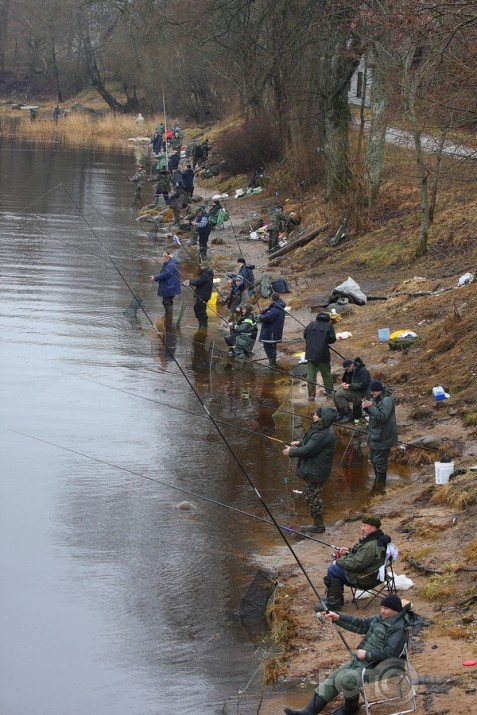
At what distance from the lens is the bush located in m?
40.2

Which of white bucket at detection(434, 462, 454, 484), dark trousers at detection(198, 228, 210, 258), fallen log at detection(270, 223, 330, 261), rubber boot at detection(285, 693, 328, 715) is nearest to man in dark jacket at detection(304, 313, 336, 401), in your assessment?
white bucket at detection(434, 462, 454, 484)

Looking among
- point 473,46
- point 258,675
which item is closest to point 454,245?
point 473,46

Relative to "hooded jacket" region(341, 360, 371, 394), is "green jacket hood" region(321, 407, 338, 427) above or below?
above

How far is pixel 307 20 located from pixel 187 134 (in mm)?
41229

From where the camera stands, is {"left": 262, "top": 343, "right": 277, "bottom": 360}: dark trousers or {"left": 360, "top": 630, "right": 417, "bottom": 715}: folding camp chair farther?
{"left": 262, "top": 343, "right": 277, "bottom": 360}: dark trousers

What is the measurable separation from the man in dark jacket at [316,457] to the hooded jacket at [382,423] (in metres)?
1.22

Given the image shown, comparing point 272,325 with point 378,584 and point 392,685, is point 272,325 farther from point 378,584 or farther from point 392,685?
point 392,685

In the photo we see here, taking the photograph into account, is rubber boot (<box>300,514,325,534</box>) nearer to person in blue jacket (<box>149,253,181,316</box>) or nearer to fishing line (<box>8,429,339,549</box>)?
fishing line (<box>8,429,339,549</box>)

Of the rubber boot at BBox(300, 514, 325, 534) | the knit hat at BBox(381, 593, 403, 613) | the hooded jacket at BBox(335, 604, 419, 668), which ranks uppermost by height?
the knit hat at BBox(381, 593, 403, 613)

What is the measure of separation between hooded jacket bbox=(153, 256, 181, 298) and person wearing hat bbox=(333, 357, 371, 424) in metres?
7.20

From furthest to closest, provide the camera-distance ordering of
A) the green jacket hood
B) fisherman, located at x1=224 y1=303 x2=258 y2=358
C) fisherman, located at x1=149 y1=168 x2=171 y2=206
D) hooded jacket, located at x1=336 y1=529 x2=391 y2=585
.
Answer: fisherman, located at x1=149 y1=168 x2=171 y2=206 → fisherman, located at x1=224 y1=303 x2=258 y2=358 → the green jacket hood → hooded jacket, located at x1=336 y1=529 x2=391 y2=585

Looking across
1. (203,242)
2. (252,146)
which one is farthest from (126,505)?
(252,146)

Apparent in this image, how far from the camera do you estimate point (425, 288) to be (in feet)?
68.5

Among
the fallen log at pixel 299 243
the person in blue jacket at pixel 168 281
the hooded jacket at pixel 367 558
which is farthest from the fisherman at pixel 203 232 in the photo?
the hooded jacket at pixel 367 558
